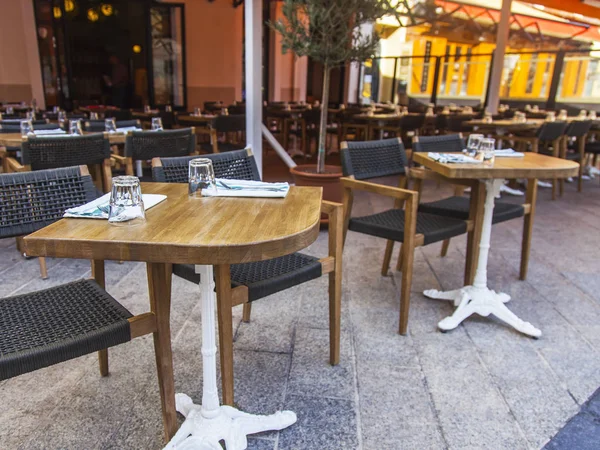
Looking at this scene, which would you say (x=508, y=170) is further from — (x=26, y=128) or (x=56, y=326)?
(x=26, y=128)

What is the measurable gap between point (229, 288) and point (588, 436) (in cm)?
139

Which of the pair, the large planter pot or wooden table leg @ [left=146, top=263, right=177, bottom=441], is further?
the large planter pot

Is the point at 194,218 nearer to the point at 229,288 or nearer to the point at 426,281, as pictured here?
the point at 229,288

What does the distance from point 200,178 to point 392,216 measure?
1316mm

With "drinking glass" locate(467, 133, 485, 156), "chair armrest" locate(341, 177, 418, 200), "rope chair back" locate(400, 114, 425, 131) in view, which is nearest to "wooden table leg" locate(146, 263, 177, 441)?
"chair armrest" locate(341, 177, 418, 200)

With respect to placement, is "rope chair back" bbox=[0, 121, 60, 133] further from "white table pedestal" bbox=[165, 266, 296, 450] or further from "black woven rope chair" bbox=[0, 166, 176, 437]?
"white table pedestal" bbox=[165, 266, 296, 450]

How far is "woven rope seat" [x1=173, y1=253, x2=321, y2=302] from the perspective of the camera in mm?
1622

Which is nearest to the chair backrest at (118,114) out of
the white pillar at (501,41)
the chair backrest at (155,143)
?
the chair backrest at (155,143)

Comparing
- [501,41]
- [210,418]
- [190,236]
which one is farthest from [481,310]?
[501,41]

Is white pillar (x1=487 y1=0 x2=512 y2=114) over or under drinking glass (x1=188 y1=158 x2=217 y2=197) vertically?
over

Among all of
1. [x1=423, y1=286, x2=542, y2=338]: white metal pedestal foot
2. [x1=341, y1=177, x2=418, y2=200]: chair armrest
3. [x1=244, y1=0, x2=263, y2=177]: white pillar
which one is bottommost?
[x1=423, y1=286, x2=542, y2=338]: white metal pedestal foot

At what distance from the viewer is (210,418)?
1.51 metres

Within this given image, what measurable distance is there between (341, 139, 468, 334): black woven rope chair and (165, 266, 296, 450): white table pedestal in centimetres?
104

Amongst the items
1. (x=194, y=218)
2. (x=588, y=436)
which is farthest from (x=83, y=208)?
(x=588, y=436)
